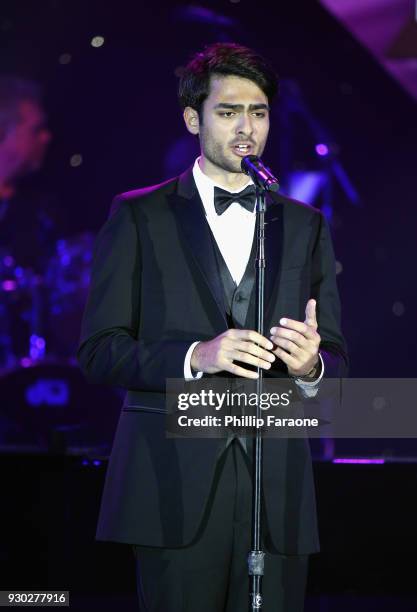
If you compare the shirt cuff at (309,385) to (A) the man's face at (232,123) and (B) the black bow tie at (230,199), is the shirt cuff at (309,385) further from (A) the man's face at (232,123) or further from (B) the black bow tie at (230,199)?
(A) the man's face at (232,123)

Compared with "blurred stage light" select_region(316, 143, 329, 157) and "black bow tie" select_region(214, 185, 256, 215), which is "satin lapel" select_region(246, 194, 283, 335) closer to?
"black bow tie" select_region(214, 185, 256, 215)

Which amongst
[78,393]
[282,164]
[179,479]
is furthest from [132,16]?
[179,479]

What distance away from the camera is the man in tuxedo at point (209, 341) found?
2.12 meters

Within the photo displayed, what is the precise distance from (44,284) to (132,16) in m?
2.18

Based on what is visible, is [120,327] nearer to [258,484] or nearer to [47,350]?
[258,484]

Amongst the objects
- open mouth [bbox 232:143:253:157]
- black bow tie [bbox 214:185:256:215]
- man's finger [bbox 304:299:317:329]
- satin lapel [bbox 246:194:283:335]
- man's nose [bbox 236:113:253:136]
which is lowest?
man's finger [bbox 304:299:317:329]

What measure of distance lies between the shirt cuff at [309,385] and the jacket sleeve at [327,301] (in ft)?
0.41

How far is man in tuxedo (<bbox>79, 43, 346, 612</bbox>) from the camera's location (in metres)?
2.12

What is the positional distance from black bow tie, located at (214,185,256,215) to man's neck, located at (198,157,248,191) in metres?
0.04

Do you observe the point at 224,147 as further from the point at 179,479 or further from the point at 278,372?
the point at 179,479

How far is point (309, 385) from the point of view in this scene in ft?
7.25

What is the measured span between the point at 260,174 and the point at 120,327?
0.56m

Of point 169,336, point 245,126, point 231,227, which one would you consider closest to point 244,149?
point 245,126

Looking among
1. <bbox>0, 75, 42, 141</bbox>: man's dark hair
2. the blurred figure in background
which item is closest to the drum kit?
the blurred figure in background
